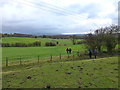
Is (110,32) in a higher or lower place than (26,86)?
higher

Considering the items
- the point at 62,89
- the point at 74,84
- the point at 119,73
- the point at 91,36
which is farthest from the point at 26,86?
the point at 91,36

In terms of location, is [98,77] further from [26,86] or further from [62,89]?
[26,86]

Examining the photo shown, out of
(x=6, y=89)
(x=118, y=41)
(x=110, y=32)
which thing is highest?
(x=110, y=32)

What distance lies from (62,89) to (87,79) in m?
1.54

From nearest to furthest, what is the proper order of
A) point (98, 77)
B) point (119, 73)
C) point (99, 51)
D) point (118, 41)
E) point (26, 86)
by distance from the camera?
point (26, 86) < point (98, 77) < point (119, 73) < point (118, 41) < point (99, 51)

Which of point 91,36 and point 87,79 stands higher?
point 91,36

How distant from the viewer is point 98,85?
4.57 m

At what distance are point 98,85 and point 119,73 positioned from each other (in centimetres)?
202

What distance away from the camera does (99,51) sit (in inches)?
891

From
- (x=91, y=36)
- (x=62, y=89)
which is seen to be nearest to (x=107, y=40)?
(x=91, y=36)

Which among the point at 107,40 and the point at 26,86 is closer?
the point at 26,86

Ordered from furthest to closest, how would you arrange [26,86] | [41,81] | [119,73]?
[119,73], [41,81], [26,86]

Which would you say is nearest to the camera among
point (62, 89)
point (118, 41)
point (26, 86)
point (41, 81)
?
point (62, 89)

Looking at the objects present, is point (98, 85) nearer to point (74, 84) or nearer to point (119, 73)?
point (74, 84)
